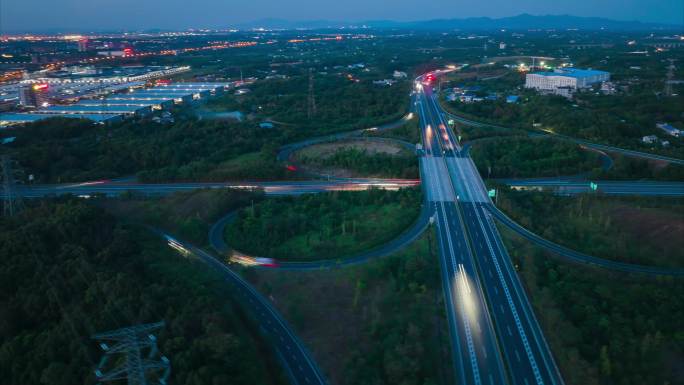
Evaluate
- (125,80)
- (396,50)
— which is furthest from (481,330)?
(396,50)

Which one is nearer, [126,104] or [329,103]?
[329,103]

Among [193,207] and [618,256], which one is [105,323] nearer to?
[193,207]

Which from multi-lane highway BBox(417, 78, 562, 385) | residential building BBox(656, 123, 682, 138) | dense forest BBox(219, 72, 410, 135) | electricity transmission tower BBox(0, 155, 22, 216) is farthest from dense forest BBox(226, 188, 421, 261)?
residential building BBox(656, 123, 682, 138)

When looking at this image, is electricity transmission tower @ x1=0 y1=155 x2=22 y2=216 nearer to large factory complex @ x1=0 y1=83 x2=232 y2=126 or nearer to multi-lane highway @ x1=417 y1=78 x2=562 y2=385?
multi-lane highway @ x1=417 y1=78 x2=562 y2=385

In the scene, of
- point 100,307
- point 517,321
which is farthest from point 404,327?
point 100,307

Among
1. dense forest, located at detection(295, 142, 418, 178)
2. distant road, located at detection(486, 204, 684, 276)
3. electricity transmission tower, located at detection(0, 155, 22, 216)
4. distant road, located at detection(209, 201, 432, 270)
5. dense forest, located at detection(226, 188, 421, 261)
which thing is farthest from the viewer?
dense forest, located at detection(295, 142, 418, 178)

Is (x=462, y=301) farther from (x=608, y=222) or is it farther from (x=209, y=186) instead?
(x=209, y=186)
